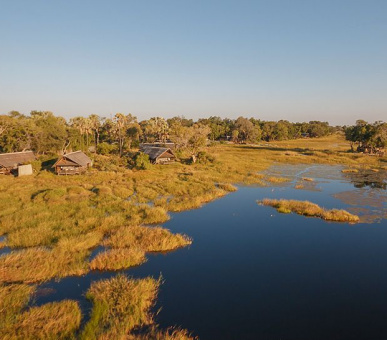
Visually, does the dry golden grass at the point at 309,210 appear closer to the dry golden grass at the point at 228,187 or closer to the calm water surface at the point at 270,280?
the calm water surface at the point at 270,280

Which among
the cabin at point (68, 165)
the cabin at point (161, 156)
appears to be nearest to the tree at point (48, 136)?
the cabin at point (68, 165)

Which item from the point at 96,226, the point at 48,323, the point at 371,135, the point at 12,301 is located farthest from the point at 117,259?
the point at 371,135

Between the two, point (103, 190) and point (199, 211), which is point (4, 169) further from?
point (199, 211)

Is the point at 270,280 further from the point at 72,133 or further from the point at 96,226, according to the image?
the point at 72,133

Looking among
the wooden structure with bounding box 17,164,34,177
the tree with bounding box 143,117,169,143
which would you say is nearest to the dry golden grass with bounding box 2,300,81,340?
the wooden structure with bounding box 17,164,34,177

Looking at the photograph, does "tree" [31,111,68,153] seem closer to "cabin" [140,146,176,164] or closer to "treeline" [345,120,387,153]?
"cabin" [140,146,176,164]
